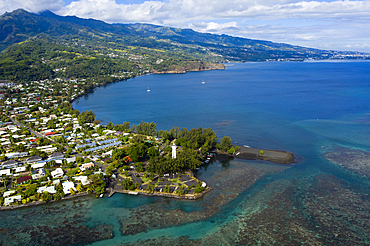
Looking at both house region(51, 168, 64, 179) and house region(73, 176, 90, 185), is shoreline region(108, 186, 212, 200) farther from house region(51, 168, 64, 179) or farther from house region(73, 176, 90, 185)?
house region(51, 168, 64, 179)

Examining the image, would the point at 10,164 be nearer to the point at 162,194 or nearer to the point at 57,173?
the point at 57,173

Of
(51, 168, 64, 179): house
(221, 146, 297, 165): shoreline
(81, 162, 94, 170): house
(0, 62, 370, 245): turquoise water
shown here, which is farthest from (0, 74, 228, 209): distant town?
(221, 146, 297, 165): shoreline

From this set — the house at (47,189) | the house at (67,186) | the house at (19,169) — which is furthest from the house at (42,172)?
the house at (67,186)

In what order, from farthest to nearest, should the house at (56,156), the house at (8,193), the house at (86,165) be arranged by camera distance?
the house at (56,156), the house at (86,165), the house at (8,193)

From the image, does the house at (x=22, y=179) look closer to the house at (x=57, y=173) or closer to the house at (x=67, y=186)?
the house at (x=57, y=173)

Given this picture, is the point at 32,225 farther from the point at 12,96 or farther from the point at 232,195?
the point at 12,96

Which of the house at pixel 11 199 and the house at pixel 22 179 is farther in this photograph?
the house at pixel 22 179

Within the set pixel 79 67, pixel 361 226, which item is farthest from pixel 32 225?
pixel 79 67

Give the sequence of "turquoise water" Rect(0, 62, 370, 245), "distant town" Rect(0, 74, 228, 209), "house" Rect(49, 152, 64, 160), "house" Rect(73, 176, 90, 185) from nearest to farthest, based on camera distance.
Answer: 1. "turquoise water" Rect(0, 62, 370, 245)
2. "distant town" Rect(0, 74, 228, 209)
3. "house" Rect(73, 176, 90, 185)
4. "house" Rect(49, 152, 64, 160)
